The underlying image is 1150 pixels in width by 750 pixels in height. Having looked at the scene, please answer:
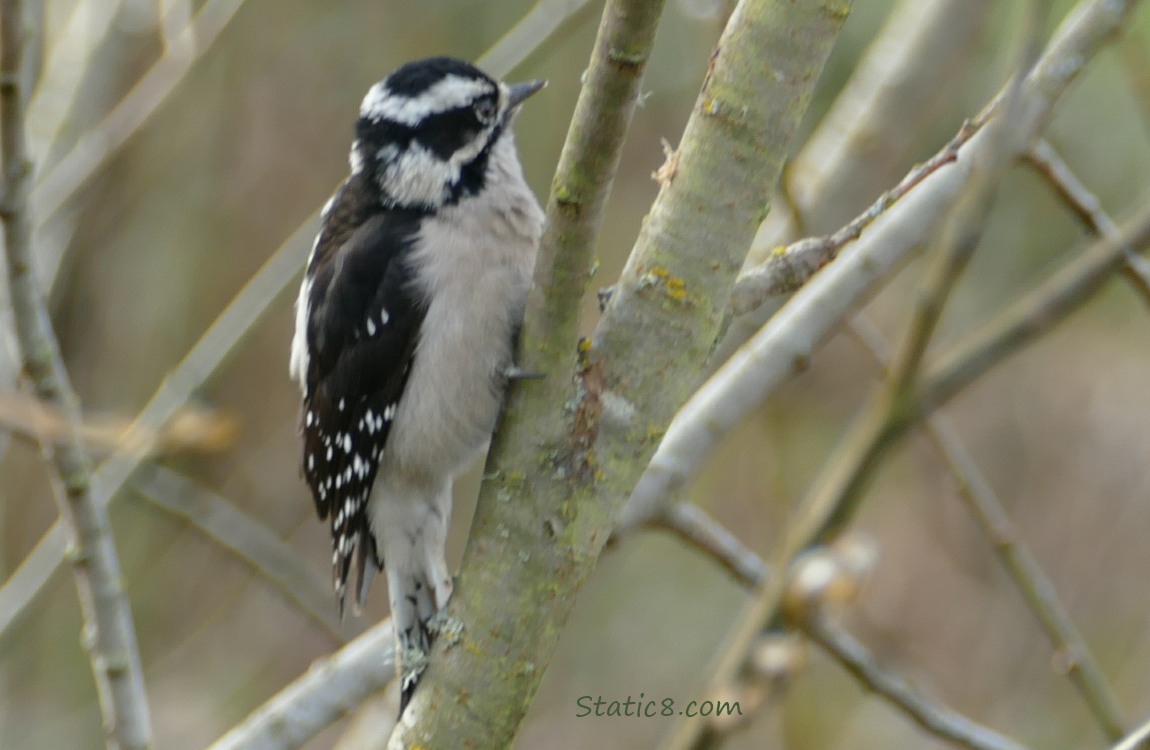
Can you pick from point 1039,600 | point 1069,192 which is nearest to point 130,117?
point 1069,192

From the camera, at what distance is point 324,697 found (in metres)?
2.71

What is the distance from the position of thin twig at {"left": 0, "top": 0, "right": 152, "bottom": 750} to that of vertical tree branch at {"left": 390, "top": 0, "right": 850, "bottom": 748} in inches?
22.1

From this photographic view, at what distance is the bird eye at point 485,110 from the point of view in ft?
10.6

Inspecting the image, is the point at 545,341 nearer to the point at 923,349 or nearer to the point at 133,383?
the point at 923,349

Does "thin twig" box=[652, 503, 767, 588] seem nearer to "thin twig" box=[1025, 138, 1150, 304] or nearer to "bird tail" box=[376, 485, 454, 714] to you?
"bird tail" box=[376, 485, 454, 714]

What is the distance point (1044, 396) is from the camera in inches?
261

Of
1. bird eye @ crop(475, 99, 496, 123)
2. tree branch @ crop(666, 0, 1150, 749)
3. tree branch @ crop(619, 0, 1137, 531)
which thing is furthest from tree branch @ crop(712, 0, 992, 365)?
tree branch @ crop(666, 0, 1150, 749)

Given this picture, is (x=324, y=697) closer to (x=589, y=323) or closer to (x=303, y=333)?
(x=303, y=333)

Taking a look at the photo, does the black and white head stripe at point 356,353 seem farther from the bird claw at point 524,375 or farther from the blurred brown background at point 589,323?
the blurred brown background at point 589,323

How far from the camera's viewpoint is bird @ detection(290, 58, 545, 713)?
3043mm

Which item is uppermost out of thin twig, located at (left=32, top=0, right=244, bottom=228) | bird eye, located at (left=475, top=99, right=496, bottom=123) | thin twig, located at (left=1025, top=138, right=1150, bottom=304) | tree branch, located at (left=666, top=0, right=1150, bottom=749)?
thin twig, located at (left=32, top=0, right=244, bottom=228)

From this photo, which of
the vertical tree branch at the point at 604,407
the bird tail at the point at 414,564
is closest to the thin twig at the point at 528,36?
the bird tail at the point at 414,564

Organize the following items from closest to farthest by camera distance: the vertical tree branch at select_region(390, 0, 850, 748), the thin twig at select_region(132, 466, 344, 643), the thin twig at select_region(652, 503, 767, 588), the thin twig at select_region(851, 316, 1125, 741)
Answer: the vertical tree branch at select_region(390, 0, 850, 748), the thin twig at select_region(851, 316, 1125, 741), the thin twig at select_region(652, 503, 767, 588), the thin twig at select_region(132, 466, 344, 643)

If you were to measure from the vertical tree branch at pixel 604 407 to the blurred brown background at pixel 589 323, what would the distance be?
12.1 feet
